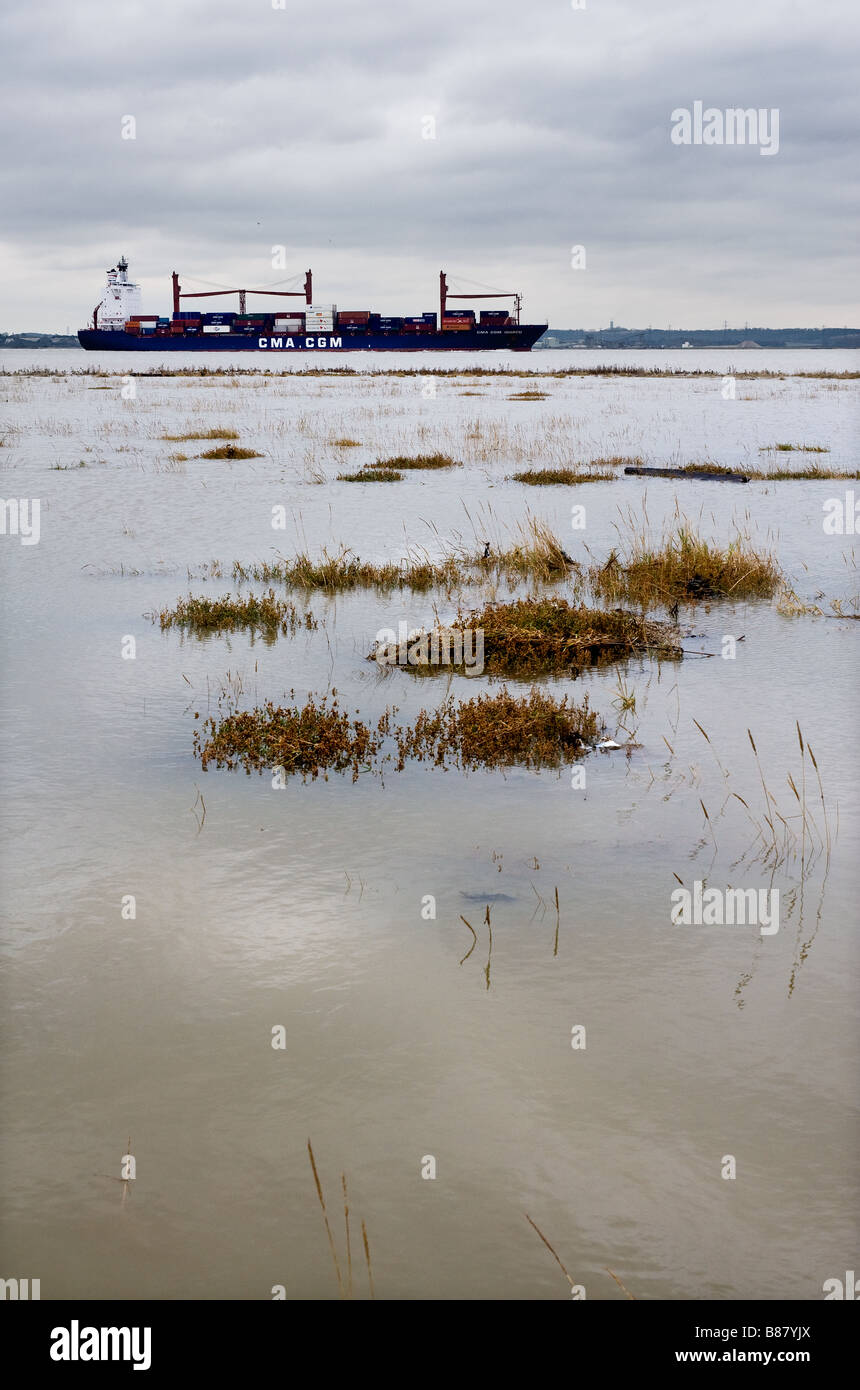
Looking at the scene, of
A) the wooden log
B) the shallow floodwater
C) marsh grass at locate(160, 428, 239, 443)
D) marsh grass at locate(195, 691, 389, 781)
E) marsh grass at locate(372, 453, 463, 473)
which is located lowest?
the shallow floodwater

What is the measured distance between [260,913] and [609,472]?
21.1 metres

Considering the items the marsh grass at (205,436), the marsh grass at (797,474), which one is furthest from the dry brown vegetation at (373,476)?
the marsh grass at (205,436)

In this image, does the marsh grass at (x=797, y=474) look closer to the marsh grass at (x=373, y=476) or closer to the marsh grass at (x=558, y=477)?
the marsh grass at (x=558, y=477)

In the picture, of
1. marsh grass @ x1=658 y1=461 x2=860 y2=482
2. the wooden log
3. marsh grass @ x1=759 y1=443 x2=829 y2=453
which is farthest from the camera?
marsh grass @ x1=759 y1=443 x2=829 y2=453

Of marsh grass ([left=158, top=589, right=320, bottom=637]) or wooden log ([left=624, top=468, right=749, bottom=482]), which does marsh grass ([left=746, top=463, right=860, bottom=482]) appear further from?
marsh grass ([left=158, top=589, right=320, bottom=637])

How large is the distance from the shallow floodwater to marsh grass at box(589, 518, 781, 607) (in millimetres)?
1756

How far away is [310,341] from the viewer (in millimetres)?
133375

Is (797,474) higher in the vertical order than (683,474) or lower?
higher

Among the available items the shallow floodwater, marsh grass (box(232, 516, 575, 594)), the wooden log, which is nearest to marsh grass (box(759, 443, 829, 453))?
the wooden log

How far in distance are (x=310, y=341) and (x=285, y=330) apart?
474 centimetres

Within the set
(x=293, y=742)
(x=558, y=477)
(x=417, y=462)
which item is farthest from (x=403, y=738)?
(x=417, y=462)

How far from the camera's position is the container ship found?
134m

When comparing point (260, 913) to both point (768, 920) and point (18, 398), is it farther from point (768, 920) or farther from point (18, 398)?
point (18, 398)

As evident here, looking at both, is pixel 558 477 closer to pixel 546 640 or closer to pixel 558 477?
pixel 558 477
